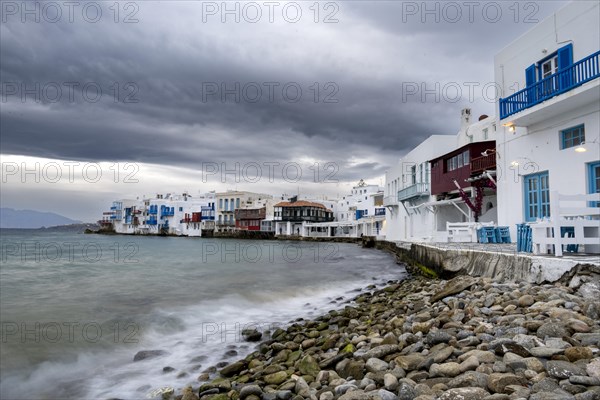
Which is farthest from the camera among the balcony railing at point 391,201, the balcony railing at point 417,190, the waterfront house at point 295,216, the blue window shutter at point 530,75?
the waterfront house at point 295,216

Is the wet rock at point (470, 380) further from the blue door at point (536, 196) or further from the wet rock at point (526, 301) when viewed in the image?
the blue door at point (536, 196)

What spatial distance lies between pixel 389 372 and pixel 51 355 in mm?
7057

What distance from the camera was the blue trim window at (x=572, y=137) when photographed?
394 inches

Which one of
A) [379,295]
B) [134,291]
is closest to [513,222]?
[379,295]

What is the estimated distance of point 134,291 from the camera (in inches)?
645

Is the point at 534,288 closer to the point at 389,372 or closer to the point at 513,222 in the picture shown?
the point at 389,372

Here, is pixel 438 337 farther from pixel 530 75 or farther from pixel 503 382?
pixel 530 75

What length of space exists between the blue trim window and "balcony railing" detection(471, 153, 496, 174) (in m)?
6.63

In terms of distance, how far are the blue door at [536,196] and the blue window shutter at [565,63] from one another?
261 cm

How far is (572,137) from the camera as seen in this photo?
10.3 metres

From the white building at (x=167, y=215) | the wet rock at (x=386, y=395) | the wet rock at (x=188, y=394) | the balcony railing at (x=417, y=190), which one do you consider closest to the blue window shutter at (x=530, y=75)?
the wet rock at (x=386, y=395)

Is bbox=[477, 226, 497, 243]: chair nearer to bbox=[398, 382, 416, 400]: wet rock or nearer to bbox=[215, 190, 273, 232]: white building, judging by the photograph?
bbox=[398, 382, 416, 400]: wet rock

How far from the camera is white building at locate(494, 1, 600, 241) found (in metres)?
9.59

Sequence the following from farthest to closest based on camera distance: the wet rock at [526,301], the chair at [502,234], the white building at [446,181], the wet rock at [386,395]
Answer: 1. the white building at [446,181]
2. the chair at [502,234]
3. the wet rock at [526,301]
4. the wet rock at [386,395]
